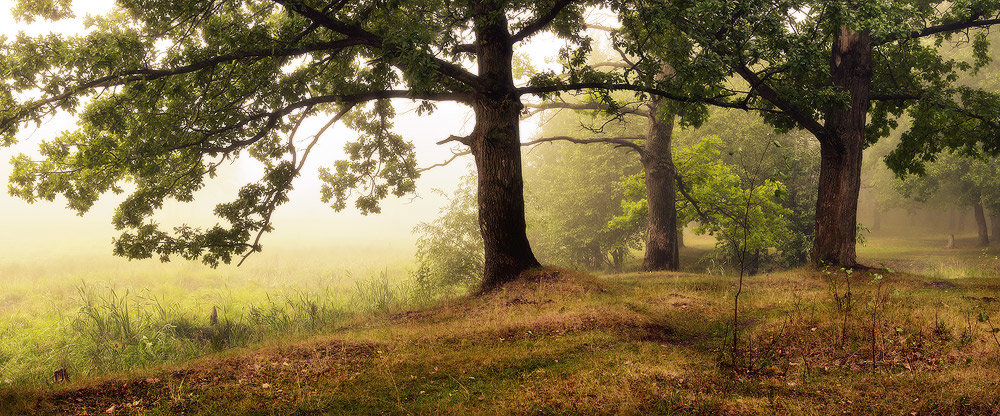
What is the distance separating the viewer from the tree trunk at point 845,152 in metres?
13.8

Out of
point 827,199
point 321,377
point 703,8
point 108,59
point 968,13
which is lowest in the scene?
point 321,377

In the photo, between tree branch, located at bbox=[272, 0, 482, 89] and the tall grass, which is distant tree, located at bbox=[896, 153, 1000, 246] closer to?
tree branch, located at bbox=[272, 0, 482, 89]

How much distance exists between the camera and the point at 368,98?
12117 millimetres

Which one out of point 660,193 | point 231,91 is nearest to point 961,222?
point 660,193

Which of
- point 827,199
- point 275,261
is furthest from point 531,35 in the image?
point 275,261

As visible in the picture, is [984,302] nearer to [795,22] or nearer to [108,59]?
[795,22]

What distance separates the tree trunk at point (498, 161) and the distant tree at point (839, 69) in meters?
3.07

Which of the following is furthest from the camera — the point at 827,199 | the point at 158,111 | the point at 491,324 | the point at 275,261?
the point at 275,261

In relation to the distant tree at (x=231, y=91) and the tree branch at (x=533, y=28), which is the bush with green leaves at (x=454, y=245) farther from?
the tree branch at (x=533, y=28)

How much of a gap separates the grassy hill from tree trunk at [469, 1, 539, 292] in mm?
2286

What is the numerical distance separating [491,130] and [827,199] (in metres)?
9.63

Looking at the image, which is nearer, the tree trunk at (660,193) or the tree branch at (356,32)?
the tree branch at (356,32)

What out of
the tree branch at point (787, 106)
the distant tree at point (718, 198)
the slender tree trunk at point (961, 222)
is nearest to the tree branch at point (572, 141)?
the distant tree at point (718, 198)

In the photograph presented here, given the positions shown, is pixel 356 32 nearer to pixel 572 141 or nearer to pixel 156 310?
pixel 572 141
